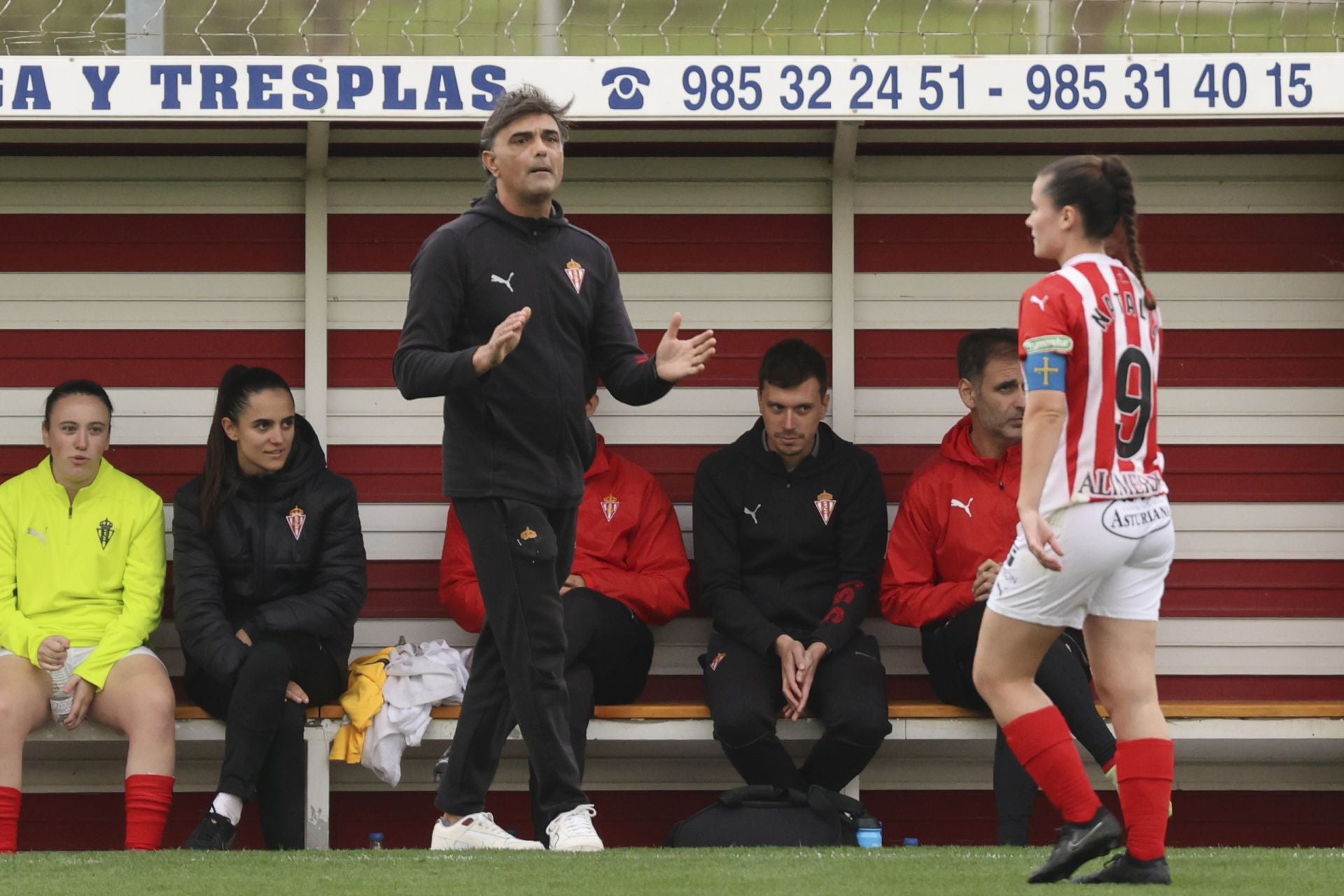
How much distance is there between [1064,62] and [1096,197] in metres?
2.09

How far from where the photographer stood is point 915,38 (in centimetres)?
658

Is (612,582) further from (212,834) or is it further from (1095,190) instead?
(1095,190)

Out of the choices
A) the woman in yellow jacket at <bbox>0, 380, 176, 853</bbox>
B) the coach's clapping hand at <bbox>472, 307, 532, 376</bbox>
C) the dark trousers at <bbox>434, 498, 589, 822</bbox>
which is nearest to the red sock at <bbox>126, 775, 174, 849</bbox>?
the woman in yellow jacket at <bbox>0, 380, 176, 853</bbox>

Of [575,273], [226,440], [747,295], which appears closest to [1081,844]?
[575,273]

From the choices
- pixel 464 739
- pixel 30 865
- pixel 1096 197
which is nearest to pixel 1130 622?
pixel 1096 197

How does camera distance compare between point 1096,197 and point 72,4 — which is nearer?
point 1096,197

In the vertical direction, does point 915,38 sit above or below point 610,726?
above

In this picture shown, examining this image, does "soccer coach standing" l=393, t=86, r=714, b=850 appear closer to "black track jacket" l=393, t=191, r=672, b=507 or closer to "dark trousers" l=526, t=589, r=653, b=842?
"black track jacket" l=393, t=191, r=672, b=507

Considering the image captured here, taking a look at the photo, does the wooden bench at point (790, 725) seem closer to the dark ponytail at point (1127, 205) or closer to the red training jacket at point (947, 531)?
the red training jacket at point (947, 531)

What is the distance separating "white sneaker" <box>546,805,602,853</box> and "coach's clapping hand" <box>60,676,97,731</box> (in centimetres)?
195

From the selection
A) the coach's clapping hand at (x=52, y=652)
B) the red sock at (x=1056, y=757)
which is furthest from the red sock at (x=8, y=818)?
the red sock at (x=1056, y=757)

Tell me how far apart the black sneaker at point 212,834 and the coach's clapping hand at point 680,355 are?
2152 mm

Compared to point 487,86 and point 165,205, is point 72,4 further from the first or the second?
point 487,86

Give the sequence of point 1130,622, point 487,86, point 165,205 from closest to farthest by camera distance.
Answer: point 1130,622, point 487,86, point 165,205
